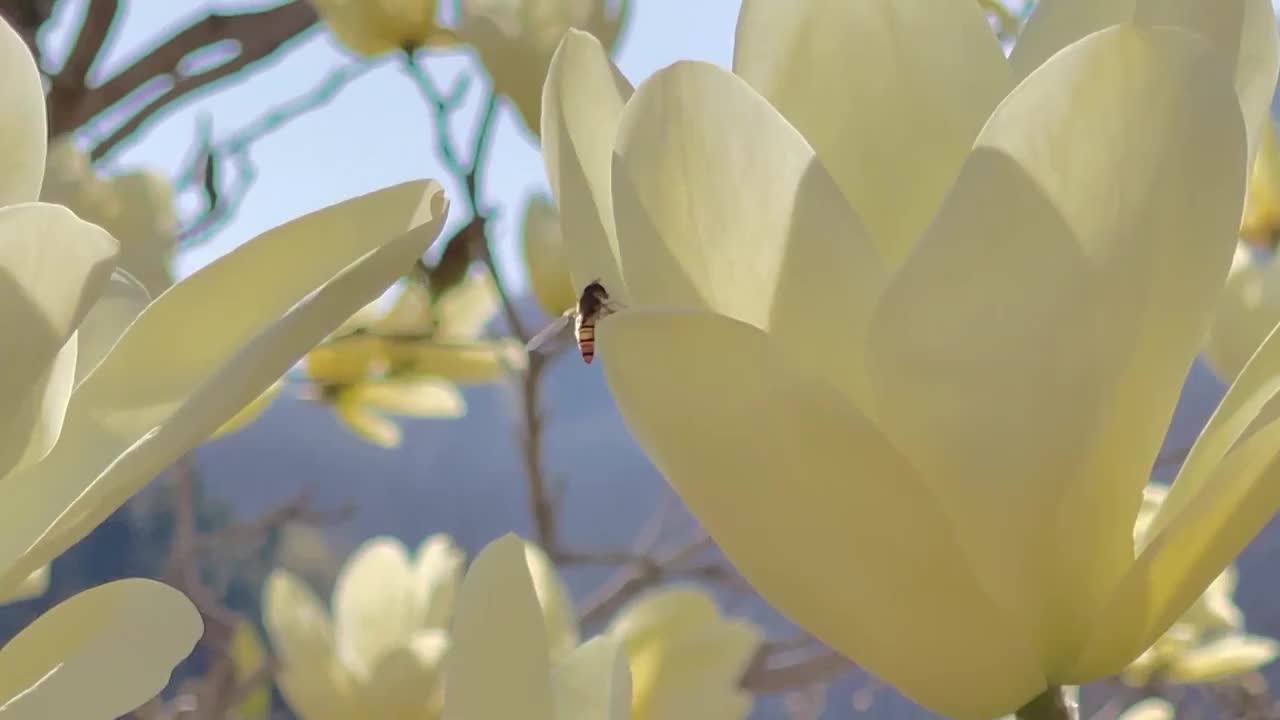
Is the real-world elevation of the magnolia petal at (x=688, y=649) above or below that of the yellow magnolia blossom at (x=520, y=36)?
below

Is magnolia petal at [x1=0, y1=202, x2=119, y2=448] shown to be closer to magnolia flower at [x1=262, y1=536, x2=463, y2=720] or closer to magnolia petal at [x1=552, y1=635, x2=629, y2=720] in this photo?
magnolia petal at [x1=552, y1=635, x2=629, y2=720]

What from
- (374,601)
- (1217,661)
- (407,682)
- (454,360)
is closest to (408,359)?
(454,360)

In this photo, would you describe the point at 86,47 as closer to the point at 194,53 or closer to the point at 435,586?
the point at 194,53

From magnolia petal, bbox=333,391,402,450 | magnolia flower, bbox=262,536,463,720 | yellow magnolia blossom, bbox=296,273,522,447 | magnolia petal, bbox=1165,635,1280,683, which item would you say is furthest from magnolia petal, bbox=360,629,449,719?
magnolia petal, bbox=1165,635,1280,683

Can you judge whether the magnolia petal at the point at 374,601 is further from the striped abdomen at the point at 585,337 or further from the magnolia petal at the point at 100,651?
the magnolia petal at the point at 100,651

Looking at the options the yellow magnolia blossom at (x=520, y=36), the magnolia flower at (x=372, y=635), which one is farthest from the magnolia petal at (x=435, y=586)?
the yellow magnolia blossom at (x=520, y=36)

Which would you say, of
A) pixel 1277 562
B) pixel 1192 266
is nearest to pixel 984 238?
pixel 1192 266
